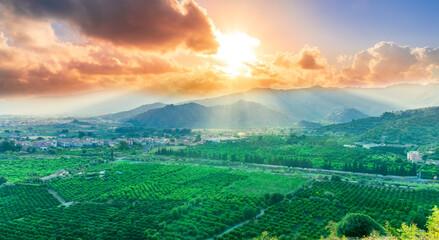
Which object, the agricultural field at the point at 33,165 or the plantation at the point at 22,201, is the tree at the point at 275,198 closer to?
the plantation at the point at 22,201

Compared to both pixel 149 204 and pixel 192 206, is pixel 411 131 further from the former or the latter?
pixel 149 204

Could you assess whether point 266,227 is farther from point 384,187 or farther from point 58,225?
point 384,187

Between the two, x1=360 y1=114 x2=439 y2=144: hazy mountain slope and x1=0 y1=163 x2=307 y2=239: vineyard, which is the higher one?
x1=360 y1=114 x2=439 y2=144: hazy mountain slope

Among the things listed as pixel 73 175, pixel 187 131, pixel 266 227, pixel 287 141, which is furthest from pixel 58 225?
pixel 187 131

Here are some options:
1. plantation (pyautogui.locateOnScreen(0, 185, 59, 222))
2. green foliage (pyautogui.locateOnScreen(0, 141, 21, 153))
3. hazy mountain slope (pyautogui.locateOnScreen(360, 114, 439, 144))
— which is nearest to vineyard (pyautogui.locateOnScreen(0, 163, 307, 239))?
plantation (pyautogui.locateOnScreen(0, 185, 59, 222))

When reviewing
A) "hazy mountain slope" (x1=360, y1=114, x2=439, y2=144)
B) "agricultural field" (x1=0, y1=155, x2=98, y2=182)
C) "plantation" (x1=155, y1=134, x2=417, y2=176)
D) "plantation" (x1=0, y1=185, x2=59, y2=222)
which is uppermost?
"hazy mountain slope" (x1=360, y1=114, x2=439, y2=144)

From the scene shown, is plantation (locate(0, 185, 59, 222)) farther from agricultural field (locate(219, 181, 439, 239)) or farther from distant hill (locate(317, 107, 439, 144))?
distant hill (locate(317, 107, 439, 144))

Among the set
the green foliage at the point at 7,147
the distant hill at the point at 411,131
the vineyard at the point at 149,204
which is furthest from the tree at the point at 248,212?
the green foliage at the point at 7,147

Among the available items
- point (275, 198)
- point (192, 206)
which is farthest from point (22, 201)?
point (275, 198)

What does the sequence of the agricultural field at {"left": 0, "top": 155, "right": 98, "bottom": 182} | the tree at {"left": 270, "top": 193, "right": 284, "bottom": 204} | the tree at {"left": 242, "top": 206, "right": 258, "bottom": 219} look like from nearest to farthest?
the tree at {"left": 242, "top": 206, "right": 258, "bottom": 219}, the tree at {"left": 270, "top": 193, "right": 284, "bottom": 204}, the agricultural field at {"left": 0, "top": 155, "right": 98, "bottom": 182}
